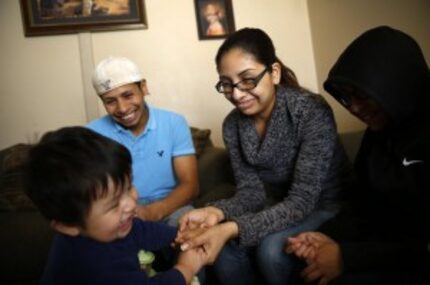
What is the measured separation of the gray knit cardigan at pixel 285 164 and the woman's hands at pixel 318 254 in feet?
0.30

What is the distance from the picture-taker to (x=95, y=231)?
35.6 inches

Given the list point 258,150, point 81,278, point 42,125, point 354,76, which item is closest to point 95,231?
point 81,278

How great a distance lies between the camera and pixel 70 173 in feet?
2.73

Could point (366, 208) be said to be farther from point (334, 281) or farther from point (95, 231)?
point (95, 231)

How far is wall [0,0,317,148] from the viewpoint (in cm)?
240

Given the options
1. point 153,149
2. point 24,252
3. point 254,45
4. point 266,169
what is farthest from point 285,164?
point 24,252

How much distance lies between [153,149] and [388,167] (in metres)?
0.94

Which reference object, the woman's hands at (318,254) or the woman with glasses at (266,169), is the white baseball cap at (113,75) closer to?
the woman with glasses at (266,169)

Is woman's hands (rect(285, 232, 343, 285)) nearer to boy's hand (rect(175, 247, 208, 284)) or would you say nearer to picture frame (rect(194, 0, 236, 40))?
boy's hand (rect(175, 247, 208, 284))

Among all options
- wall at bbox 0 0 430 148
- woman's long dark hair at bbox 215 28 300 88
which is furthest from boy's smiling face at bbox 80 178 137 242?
wall at bbox 0 0 430 148

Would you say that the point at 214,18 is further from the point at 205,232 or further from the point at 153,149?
the point at 205,232

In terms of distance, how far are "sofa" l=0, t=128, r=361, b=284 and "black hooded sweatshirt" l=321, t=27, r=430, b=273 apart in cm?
62

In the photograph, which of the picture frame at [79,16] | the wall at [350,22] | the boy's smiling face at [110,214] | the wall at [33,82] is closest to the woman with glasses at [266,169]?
the boy's smiling face at [110,214]

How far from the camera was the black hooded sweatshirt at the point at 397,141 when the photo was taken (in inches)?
36.7
